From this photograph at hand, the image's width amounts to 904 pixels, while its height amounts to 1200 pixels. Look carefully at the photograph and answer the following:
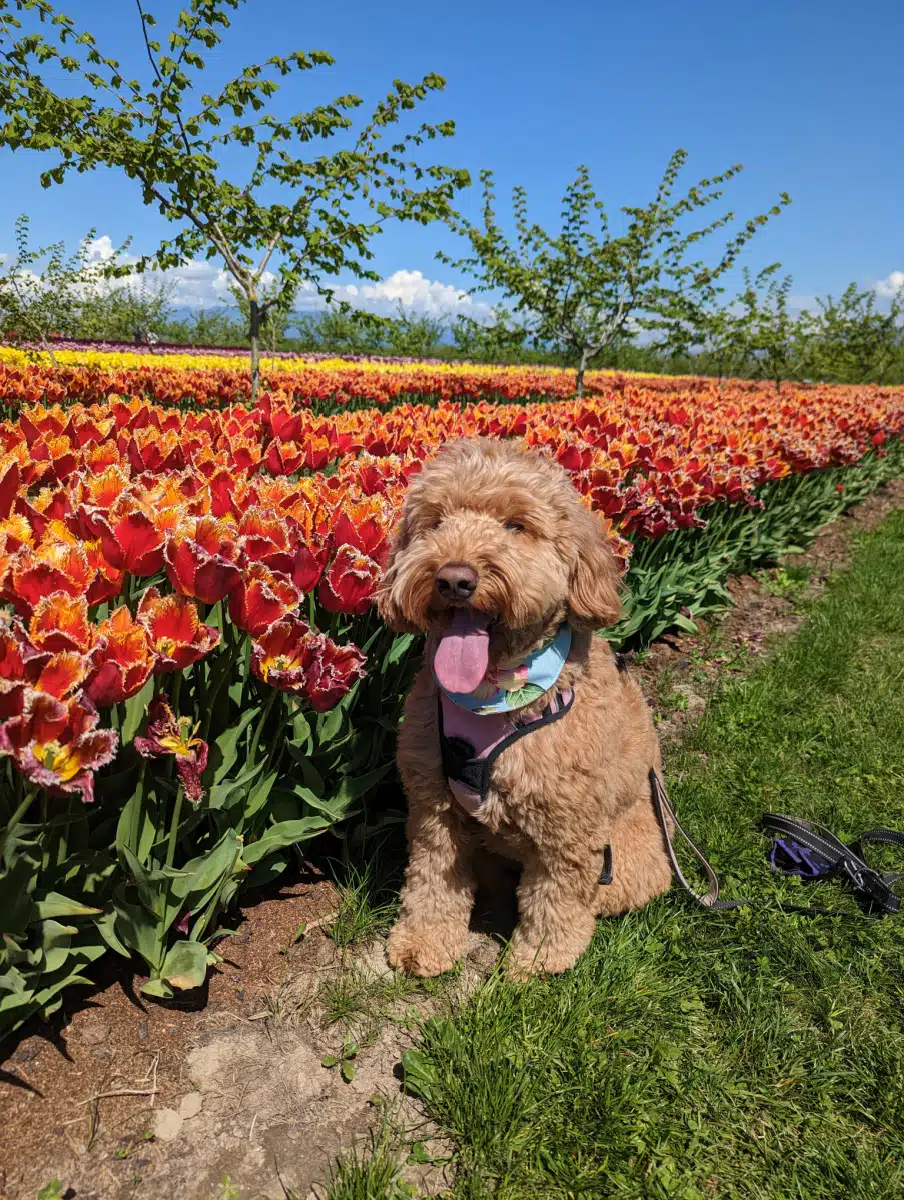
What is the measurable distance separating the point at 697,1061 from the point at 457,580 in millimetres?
1570

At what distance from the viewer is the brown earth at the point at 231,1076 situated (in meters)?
1.63

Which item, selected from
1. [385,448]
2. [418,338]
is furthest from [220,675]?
[418,338]

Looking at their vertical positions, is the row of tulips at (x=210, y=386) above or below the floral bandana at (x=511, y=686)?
above

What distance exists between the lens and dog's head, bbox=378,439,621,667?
5.94ft

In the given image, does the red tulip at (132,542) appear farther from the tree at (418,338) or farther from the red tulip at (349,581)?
the tree at (418,338)

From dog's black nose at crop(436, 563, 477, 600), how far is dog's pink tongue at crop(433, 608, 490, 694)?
12 centimetres

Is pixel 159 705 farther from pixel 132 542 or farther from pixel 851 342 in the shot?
pixel 851 342

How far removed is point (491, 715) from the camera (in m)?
2.04

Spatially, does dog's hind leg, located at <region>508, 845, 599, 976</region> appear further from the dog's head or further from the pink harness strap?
the dog's head

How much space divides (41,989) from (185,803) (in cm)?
53

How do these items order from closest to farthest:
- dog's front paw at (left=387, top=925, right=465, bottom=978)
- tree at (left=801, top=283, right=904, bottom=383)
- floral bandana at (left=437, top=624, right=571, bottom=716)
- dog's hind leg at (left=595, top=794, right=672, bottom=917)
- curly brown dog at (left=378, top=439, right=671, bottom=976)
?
curly brown dog at (left=378, top=439, right=671, bottom=976)
floral bandana at (left=437, top=624, right=571, bottom=716)
dog's front paw at (left=387, top=925, right=465, bottom=978)
dog's hind leg at (left=595, top=794, right=672, bottom=917)
tree at (left=801, top=283, right=904, bottom=383)

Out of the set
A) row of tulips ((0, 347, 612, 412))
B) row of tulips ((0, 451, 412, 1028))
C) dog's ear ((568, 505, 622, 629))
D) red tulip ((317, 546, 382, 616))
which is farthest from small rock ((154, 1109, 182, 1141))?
row of tulips ((0, 347, 612, 412))

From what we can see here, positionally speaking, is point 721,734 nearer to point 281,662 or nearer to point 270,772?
point 270,772

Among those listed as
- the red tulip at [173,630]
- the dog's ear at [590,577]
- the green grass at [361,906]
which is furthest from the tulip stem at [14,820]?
the dog's ear at [590,577]
